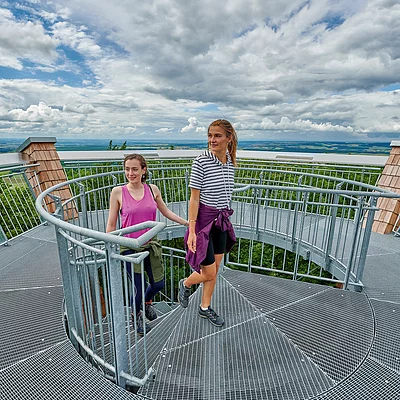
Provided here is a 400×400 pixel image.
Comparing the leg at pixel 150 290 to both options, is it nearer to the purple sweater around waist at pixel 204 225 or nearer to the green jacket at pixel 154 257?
the green jacket at pixel 154 257

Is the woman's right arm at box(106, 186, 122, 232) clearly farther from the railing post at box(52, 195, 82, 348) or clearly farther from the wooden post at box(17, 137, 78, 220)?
the wooden post at box(17, 137, 78, 220)

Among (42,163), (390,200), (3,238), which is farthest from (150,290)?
(390,200)

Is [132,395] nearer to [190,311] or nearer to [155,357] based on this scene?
[155,357]

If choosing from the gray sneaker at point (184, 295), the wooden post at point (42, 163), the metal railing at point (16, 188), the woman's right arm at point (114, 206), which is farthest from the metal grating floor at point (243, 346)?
the wooden post at point (42, 163)

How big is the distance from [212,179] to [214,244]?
0.63 m

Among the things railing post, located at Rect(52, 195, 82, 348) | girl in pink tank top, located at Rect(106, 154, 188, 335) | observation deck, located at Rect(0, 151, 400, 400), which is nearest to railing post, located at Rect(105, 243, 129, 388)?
observation deck, located at Rect(0, 151, 400, 400)

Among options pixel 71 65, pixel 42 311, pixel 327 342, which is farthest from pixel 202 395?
pixel 71 65

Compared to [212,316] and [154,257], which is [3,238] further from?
[212,316]

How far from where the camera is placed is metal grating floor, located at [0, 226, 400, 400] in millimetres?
1828

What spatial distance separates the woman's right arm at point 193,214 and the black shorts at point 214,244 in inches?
6.6

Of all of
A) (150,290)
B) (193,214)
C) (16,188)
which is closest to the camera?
(193,214)

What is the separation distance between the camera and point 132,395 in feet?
5.70

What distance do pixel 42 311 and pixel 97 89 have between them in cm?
2919

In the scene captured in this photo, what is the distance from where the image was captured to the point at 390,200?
18.8 feet
